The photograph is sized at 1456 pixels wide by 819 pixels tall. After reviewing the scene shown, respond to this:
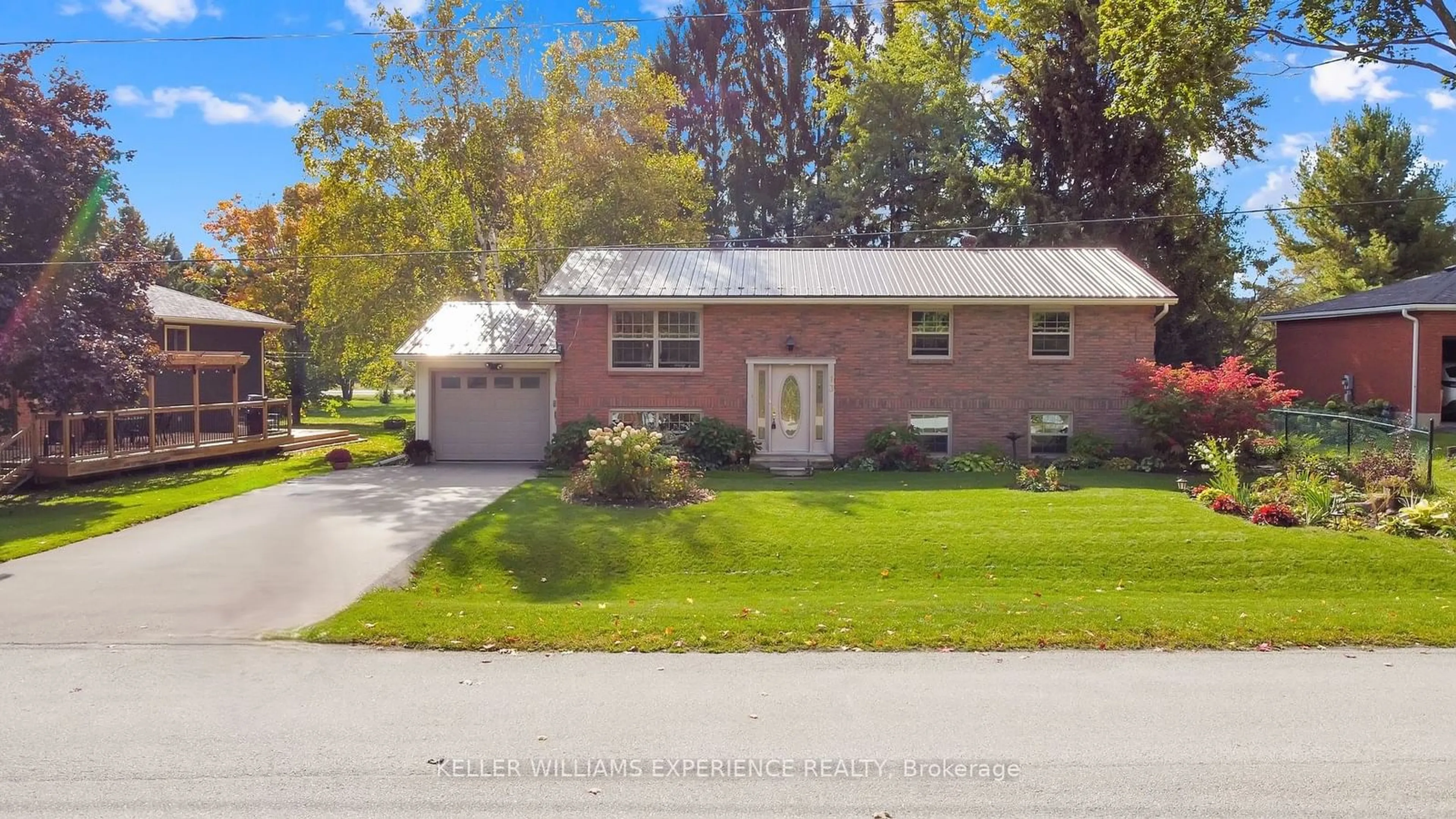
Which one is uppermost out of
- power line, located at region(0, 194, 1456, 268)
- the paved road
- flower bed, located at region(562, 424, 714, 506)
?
power line, located at region(0, 194, 1456, 268)

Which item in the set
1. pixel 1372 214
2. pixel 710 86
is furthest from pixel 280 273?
pixel 1372 214

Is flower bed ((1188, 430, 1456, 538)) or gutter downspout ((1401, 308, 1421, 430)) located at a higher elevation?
gutter downspout ((1401, 308, 1421, 430))

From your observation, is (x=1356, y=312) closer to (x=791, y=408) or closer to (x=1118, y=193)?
(x=1118, y=193)

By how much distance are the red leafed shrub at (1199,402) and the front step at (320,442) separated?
72.3ft

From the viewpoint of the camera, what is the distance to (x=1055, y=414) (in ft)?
64.2

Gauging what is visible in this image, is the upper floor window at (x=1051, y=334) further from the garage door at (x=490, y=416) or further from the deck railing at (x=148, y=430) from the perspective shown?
the deck railing at (x=148, y=430)

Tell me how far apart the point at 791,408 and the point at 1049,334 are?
5.98 meters

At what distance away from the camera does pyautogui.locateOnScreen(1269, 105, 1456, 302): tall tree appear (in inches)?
1321

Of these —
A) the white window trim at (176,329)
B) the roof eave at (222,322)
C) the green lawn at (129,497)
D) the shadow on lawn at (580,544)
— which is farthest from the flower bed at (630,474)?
the white window trim at (176,329)

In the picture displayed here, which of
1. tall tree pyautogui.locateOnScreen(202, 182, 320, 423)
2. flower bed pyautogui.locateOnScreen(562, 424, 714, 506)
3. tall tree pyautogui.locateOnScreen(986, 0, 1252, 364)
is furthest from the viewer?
tall tree pyautogui.locateOnScreen(202, 182, 320, 423)

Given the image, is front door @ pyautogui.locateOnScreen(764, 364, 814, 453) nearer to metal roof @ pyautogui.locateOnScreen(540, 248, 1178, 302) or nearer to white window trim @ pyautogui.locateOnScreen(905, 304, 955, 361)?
metal roof @ pyautogui.locateOnScreen(540, 248, 1178, 302)

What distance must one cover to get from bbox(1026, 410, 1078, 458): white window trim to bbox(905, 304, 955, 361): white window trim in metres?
2.22

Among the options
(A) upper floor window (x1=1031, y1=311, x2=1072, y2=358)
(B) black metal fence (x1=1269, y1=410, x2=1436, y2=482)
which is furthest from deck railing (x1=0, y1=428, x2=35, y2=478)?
(B) black metal fence (x1=1269, y1=410, x2=1436, y2=482)

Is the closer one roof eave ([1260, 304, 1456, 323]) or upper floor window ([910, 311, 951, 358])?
upper floor window ([910, 311, 951, 358])
